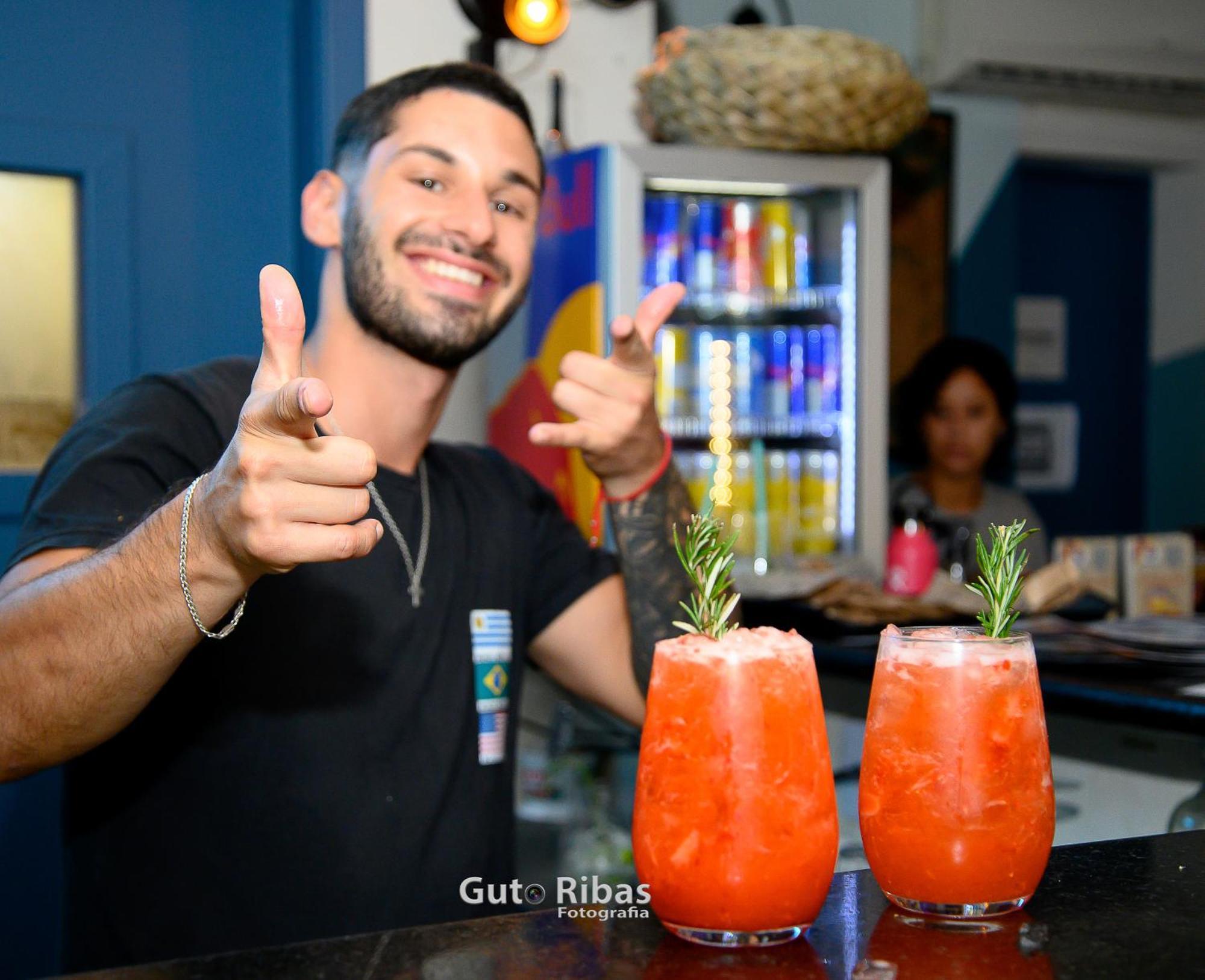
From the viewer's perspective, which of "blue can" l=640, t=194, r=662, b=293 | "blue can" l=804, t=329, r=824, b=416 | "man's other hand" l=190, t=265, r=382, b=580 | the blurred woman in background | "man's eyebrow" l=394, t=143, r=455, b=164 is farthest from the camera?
the blurred woman in background

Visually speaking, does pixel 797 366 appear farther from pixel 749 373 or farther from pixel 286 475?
pixel 286 475

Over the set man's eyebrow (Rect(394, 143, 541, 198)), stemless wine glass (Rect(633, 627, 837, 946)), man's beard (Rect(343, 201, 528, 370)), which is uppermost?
Answer: man's eyebrow (Rect(394, 143, 541, 198))

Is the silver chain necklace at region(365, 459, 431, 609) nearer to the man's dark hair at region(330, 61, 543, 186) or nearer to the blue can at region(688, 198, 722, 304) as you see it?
the man's dark hair at region(330, 61, 543, 186)

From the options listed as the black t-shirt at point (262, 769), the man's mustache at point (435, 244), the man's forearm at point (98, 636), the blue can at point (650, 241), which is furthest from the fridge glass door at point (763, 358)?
the man's forearm at point (98, 636)

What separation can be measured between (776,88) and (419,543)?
1.77 metres

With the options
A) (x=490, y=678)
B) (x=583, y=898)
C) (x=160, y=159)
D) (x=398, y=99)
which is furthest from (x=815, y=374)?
(x=583, y=898)

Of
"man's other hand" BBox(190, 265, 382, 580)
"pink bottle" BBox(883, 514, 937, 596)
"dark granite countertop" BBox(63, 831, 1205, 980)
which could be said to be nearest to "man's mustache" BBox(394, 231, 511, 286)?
"man's other hand" BBox(190, 265, 382, 580)

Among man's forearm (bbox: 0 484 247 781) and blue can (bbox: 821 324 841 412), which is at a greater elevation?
blue can (bbox: 821 324 841 412)

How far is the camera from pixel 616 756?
2.97 meters

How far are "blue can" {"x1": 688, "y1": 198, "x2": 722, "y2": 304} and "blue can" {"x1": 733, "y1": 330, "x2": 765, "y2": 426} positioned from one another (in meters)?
0.16

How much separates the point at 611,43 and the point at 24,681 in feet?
8.36

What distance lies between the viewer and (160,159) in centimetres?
272

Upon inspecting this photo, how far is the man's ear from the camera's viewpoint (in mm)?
1793

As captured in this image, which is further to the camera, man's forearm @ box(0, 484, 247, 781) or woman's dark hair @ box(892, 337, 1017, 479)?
woman's dark hair @ box(892, 337, 1017, 479)
